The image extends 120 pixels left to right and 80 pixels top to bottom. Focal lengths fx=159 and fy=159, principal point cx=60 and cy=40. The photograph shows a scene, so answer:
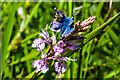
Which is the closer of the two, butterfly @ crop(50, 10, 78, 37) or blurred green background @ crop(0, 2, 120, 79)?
butterfly @ crop(50, 10, 78, 37)

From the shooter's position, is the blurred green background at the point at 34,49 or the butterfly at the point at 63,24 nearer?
the butterfly at the point at 63,24

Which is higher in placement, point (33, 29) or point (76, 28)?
point (33, 29)

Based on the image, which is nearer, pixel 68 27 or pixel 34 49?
pixel 68 27

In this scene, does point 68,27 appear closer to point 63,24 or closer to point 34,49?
point 63,24

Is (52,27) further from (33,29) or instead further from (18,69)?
(33,29)

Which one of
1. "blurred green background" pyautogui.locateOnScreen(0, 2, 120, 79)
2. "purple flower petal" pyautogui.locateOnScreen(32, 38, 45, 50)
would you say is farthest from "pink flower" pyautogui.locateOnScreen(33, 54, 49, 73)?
"blurred green background" pyautogui.locateOnScreen(0, 2, 120, 79)

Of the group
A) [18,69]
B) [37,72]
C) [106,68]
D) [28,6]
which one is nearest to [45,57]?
[37,72]

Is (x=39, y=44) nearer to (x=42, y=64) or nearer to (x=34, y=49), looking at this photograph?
(x=42, y=64)

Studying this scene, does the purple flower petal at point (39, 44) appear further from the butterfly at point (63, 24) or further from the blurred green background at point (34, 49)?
the blurred green background at point (34, 49)

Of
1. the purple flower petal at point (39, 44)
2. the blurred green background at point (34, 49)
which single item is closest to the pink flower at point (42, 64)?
the purple flower petal at point (39, 44)

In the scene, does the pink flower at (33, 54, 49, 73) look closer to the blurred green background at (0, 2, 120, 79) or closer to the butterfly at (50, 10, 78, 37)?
the butterfly at (50, 10, 78, 37)

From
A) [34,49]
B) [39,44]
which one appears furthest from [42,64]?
[34,49]
